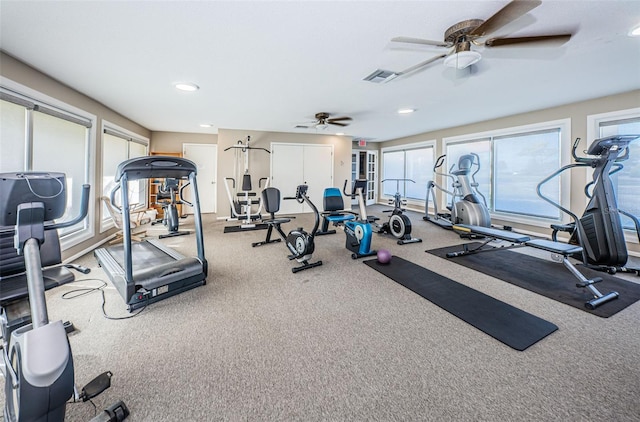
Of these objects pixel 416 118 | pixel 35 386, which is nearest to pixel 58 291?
pixel 35 386

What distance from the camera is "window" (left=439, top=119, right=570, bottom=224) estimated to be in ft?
15.5

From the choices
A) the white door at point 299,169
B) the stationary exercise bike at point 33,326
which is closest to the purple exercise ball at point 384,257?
the stationary exercise bike at point 33,326

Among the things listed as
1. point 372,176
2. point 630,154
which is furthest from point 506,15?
point 372,176

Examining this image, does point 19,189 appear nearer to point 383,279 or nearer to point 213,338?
point 213,338

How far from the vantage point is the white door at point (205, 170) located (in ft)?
25.2

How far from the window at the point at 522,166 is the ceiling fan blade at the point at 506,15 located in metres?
3.90

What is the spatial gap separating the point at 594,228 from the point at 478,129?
12.2 feet

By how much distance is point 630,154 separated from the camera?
399 centimetres

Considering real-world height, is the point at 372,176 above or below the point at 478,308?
above

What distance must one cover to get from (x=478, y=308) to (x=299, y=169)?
20.0 feet

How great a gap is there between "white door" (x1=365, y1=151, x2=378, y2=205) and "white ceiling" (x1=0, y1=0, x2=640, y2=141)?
498cm

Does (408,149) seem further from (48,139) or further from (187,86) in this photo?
(48,139)

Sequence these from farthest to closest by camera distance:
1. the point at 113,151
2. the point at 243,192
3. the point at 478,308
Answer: the point at 243,192, the point at 113,151, the point at 478,308

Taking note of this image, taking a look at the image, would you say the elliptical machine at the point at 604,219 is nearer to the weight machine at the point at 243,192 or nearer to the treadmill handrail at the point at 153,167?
the treadmill handrail at the point at 153,167
